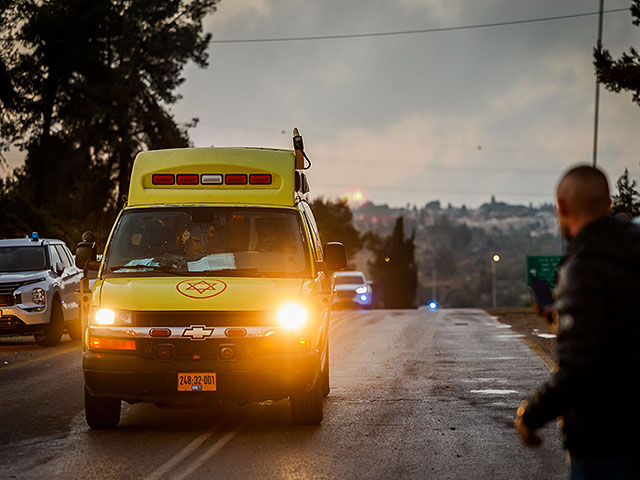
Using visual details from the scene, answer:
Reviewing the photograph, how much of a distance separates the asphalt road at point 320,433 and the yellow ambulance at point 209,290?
0.45 metres

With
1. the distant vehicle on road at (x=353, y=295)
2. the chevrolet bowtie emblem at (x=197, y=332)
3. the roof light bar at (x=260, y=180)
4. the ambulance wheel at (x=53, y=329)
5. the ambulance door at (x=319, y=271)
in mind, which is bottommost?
the distant vehicle on road at (x=353, y=295)

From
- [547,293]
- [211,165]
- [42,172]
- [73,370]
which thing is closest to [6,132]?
[42,172]

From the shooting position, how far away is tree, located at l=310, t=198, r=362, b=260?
11050 centimetres

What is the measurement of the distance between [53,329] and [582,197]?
17.5 metres

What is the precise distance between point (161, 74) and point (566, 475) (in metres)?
48.9

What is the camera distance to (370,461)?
8.62 metres

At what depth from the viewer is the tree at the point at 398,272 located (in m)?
110

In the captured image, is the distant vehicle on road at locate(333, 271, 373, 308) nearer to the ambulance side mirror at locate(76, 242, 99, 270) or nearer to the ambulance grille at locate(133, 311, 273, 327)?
the ambulance side mirror at locate(76, 242, 99, 270)

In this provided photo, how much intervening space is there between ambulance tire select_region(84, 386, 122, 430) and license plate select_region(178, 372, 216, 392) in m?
0.89

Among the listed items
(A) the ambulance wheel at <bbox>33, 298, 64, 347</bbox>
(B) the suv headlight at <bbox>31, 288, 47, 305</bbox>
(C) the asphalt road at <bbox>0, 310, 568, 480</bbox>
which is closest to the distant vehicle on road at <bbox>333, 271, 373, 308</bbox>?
(A) the ambulance wheel at <bbox>33, 298, 64, 347</bbox>

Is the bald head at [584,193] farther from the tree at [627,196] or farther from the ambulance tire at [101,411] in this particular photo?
the tree at [627,196]

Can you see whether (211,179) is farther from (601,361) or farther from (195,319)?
(601,361)

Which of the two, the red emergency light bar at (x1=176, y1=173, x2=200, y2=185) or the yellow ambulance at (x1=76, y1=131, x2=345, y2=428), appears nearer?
the yellow ambulance at (x1=76, y1=131, x2=345, y2=428)

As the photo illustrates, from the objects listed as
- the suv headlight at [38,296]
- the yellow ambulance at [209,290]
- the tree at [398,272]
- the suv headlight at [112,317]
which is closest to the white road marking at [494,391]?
the yellow ambulance at [209,290]
